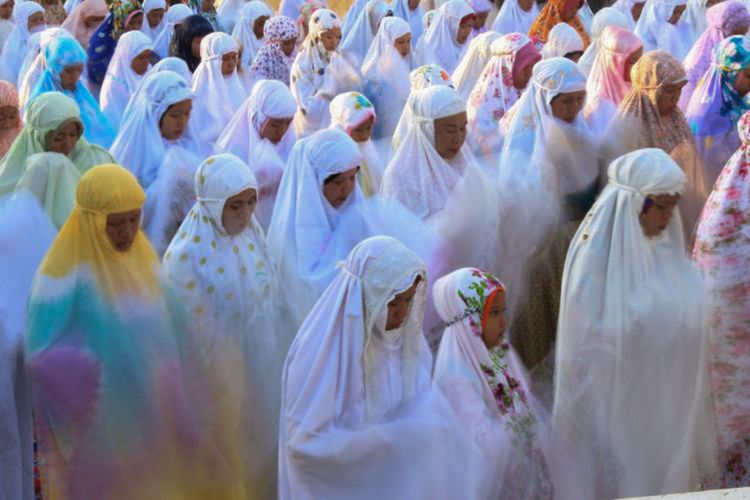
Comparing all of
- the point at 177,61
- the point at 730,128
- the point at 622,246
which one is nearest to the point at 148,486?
the point at 622,246

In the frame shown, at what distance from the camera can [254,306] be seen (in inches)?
226

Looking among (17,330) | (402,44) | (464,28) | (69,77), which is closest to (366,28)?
(464,28)

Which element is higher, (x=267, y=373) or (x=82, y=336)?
(x=82, y=336)

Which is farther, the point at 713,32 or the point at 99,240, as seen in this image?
the point at 713,32

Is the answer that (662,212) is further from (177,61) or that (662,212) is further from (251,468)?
(177,61)

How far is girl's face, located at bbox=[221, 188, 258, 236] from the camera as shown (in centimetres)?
566

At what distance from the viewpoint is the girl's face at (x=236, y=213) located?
5664mm

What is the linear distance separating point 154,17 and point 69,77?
435 cm

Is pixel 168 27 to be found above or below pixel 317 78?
above

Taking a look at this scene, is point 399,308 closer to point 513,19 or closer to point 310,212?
point 310,212

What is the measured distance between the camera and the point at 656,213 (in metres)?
5.35

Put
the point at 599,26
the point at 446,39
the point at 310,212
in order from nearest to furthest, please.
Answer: the point at 310,212 → the point at 599,26 → the point at 446,39

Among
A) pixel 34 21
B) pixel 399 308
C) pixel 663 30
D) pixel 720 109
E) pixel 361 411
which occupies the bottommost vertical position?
pixel 361 411

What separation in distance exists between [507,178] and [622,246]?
1905 mm
